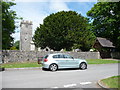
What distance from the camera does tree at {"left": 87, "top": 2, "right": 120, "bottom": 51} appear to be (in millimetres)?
32812

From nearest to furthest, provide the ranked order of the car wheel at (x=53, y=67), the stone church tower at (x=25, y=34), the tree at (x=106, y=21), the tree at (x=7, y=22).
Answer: the car wheel at (x=53, y=67) < the tree at (x=7, y=22) < the tree at (x=106, y=21) < the stone church tower at (x=25, y=34)

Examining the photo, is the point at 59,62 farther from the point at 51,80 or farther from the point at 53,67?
the point at 51,80

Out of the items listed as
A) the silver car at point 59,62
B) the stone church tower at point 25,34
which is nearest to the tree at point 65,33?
the silver car at point 59,62

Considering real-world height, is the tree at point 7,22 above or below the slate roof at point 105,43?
above

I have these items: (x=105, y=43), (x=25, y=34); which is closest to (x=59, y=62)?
(x=105, y=43)

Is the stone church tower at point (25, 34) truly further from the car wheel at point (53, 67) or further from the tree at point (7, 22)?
the car wheel at point (53, 67)

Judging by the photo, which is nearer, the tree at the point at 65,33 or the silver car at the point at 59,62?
the silver car at the point at 59,62

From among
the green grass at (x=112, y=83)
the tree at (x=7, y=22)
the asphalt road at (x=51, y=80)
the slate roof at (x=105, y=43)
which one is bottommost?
the asphalt road at (x=51, y=80)

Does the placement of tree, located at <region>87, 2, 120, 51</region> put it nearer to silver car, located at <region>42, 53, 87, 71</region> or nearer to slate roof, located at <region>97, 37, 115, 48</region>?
slate roof, located at <region>97, 37, 115, 48</region>

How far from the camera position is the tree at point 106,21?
3281cm

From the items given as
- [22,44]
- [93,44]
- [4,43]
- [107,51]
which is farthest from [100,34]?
[22,44]

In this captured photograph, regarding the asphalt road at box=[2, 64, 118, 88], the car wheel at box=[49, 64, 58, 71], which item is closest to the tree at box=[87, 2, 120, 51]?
the car wheel at box=[49, 64, 58, 71]

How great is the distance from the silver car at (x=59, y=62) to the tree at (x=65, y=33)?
20.5 meters

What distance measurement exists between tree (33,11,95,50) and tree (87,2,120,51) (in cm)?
Result: 343
